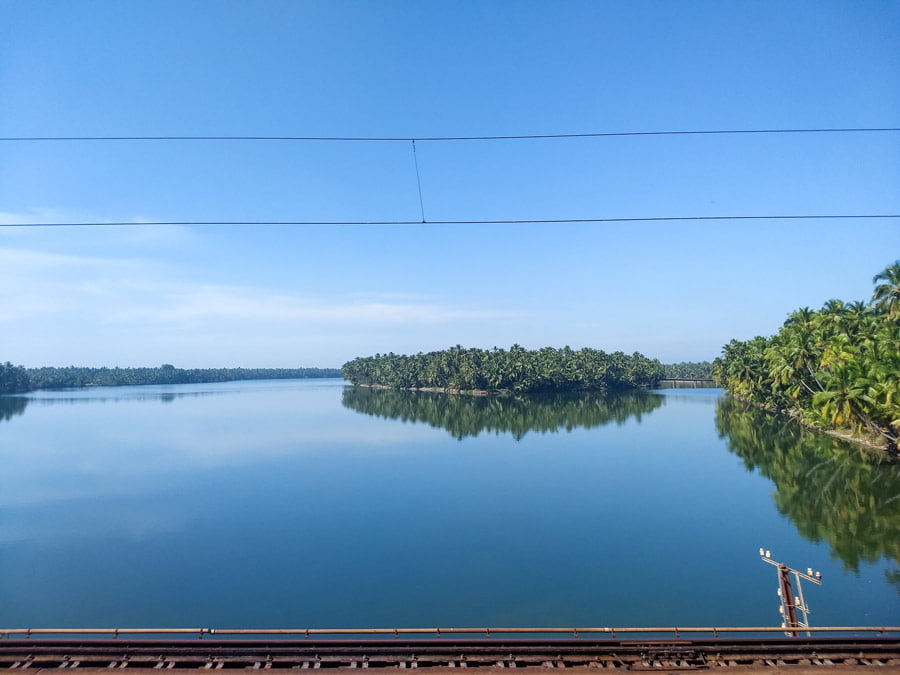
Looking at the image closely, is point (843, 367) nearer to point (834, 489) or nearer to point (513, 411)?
point (834, 489)

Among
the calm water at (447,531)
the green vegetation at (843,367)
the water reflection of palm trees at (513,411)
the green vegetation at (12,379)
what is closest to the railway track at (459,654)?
the calm water at (447,531)

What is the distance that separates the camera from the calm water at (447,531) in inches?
717

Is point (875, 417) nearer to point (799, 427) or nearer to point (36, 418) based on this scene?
point (799, 427)

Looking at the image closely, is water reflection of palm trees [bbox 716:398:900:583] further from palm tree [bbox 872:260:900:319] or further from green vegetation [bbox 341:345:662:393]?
green vegetation [bbox 341:345:662:393]

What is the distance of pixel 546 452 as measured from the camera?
49062 mm

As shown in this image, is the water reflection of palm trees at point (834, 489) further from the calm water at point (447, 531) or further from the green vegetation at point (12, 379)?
the green vegetation at point (12, 379)

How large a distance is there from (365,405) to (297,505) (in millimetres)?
76701

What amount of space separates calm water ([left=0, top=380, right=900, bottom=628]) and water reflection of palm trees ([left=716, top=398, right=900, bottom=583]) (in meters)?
0.19

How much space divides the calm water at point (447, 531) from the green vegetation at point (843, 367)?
386cm

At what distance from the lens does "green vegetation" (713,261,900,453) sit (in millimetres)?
35031

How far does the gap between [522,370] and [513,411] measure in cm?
3239

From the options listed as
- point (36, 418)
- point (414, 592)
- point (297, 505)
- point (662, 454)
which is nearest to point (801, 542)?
point (414, 592)

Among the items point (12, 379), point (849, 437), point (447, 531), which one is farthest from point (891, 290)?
point (12, 379)

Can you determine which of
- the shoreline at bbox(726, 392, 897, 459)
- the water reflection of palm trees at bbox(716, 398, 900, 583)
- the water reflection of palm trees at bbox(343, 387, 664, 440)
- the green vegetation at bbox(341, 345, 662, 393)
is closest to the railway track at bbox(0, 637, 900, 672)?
the water reflection of palm trees at bbox(716, 398, 900, 583)
